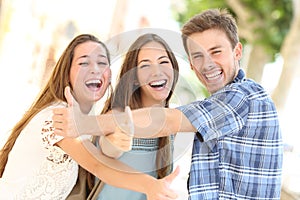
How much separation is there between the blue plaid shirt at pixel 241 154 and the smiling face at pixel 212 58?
1.4 inches

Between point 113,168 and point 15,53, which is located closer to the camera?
point 113,168

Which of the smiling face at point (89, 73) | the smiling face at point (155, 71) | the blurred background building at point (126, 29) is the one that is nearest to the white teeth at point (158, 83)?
the smiling face at point (155, 71)

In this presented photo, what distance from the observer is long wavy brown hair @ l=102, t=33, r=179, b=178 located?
89cm

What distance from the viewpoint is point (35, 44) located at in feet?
11.0

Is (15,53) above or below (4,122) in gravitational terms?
above

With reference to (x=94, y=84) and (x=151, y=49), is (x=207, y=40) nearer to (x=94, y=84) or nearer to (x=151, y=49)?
(x=151, y=49)

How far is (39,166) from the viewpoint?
949mm

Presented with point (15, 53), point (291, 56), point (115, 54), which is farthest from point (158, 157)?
point (15, 53)

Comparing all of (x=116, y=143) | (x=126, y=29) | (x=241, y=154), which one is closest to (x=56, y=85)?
(x=116, y=143)

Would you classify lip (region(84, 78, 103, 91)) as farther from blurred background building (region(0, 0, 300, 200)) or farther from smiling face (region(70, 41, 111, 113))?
blurred background building (region(0, 0, 300, 200))

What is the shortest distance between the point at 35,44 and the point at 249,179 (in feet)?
8.89

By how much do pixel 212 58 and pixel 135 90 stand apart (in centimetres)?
15

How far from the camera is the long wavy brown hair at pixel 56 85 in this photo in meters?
0.99

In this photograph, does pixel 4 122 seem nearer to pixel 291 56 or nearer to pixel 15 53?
pixel 15 53
